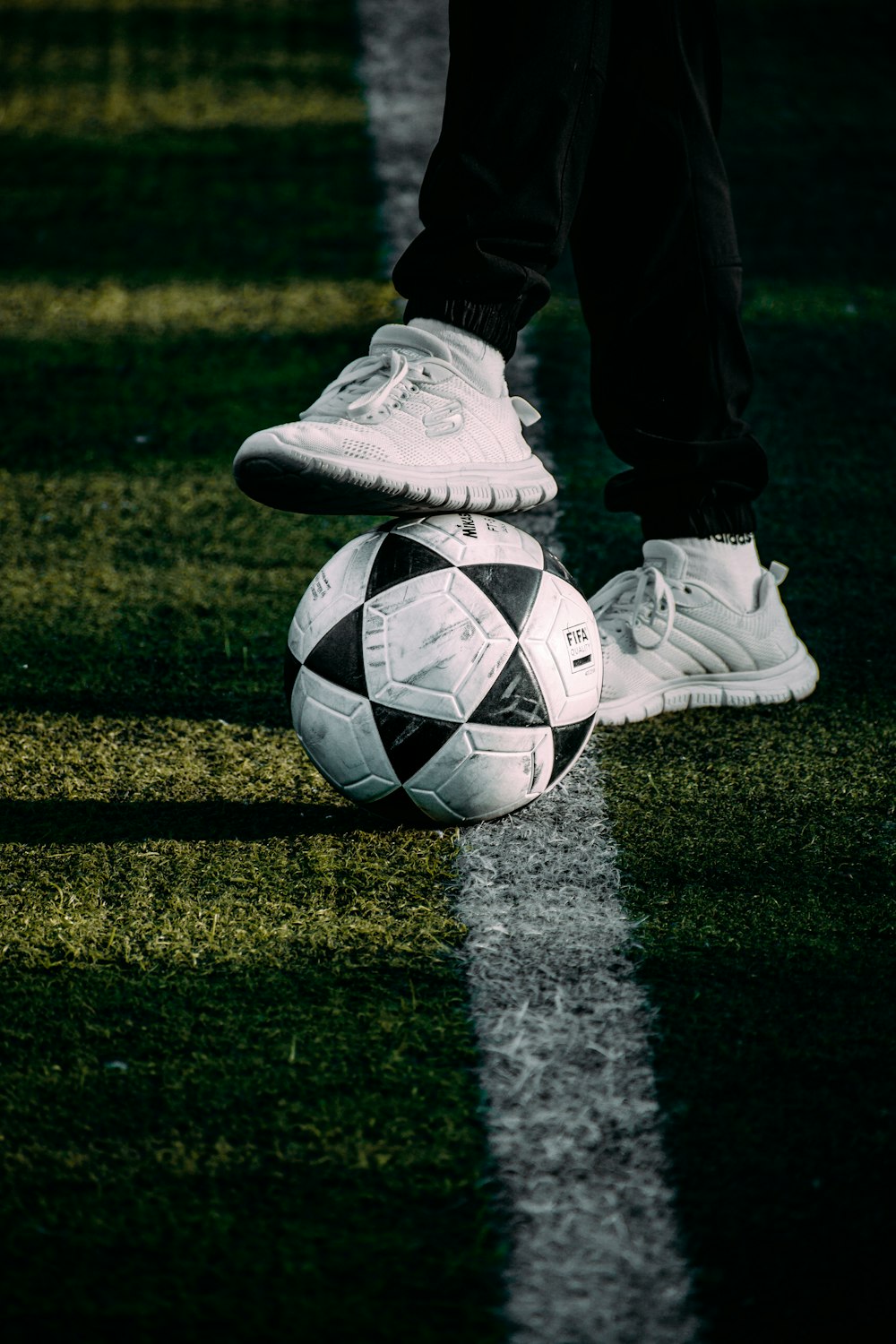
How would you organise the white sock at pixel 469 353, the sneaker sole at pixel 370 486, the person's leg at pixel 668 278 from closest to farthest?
the sneaker sole at pixel 370 486, the white sock at pixel 469 353, the person's leg at pixel 668 278

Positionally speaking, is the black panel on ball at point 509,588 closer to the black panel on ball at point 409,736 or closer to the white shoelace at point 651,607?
the black panel on ball at point 409,736

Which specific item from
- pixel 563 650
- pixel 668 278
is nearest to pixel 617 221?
pixel 668 278

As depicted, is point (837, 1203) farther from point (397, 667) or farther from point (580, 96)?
point (580, 96)

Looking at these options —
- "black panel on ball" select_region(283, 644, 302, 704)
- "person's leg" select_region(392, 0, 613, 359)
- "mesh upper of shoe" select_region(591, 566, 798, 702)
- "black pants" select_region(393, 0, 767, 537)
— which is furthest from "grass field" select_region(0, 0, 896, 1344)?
"person's leg" select_region(392, 0, 613, 359)

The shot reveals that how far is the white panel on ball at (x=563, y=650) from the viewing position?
6.64ft

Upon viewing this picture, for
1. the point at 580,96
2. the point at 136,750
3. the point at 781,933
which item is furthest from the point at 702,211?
the point at 136,750

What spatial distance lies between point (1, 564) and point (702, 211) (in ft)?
6.20

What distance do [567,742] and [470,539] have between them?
0.38 meters

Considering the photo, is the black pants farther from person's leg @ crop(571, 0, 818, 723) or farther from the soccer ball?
the soccer ball

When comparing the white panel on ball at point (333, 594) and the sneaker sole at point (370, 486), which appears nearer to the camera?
the sneaker sole at point (370, 486)

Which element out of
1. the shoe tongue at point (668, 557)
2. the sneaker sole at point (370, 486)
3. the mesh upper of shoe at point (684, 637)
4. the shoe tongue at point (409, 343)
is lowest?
the mesh upper of shoe at point (684, 637)

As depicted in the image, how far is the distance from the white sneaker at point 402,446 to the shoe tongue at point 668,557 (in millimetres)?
440

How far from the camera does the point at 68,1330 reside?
132 centimetres

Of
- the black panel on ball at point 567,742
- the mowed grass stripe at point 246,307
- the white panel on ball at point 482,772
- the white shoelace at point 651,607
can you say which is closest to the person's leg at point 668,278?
the white shoelace at point 651,607
